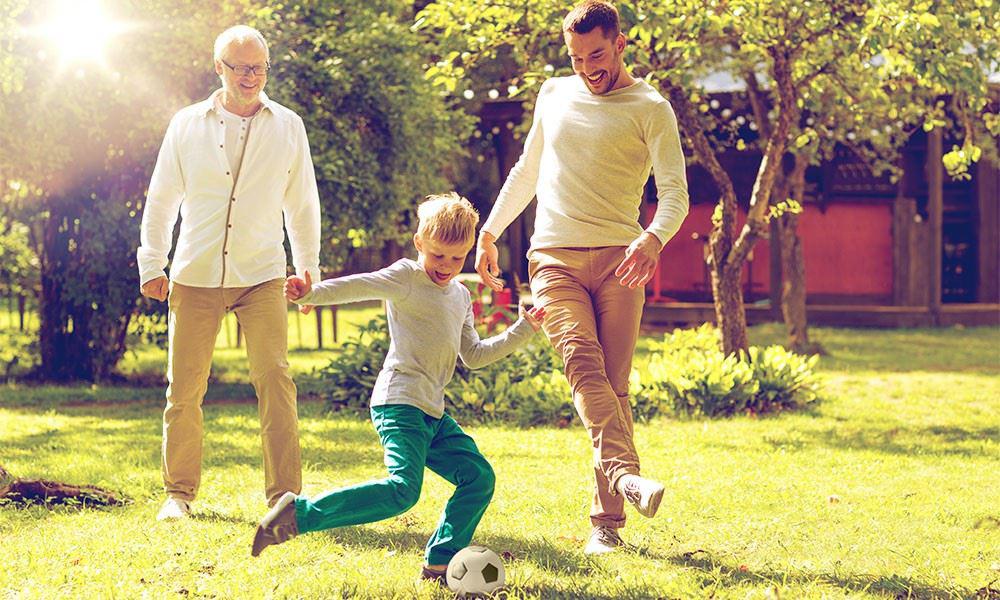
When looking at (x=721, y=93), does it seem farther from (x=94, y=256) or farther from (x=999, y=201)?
(x=94, y=256)

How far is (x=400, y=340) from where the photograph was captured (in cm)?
477

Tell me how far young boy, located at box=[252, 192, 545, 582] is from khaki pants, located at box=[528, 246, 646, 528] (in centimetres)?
29

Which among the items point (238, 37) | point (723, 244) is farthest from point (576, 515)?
point (723, 244)

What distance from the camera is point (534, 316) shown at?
5035 millimetres

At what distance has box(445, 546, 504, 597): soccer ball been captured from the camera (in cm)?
446

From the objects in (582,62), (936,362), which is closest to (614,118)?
(582,62)

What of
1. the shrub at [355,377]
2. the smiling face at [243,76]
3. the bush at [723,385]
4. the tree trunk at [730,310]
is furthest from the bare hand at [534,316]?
the tree trunk at [730,310]

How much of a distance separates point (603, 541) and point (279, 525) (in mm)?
1487

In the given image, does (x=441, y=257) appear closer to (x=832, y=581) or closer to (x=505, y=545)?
(x=505, y=545)

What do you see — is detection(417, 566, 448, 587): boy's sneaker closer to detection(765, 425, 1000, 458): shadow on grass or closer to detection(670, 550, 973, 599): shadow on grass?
detection(670, 550, 973, 599): shadow on grass

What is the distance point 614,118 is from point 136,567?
2.60m

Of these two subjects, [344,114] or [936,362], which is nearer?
[344,114]

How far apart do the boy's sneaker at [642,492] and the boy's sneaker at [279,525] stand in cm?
119

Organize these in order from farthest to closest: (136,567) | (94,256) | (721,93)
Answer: (721,93)
(94,256)
(136,567)
